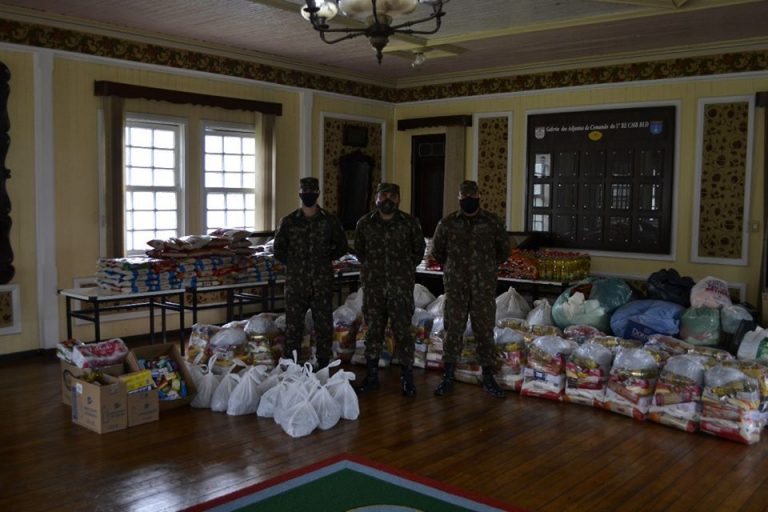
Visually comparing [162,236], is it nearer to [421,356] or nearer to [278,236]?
[278,236]

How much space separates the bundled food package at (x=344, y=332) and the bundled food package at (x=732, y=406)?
3001 mm

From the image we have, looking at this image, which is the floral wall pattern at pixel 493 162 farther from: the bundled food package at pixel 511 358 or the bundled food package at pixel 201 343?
the bundled food package at pixel 201 343

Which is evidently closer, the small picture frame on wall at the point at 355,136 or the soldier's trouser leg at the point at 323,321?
the soldier's trouser leg at the point at 323,321

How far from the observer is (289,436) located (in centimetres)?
459

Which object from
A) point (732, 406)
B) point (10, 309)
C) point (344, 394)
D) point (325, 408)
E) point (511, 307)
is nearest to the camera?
point (732, 406)

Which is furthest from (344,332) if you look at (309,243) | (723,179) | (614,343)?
(723,179)

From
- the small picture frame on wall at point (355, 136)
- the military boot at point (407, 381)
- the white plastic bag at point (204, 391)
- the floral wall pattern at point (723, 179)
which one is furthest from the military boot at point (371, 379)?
the small picture frame on wall at point (355, 136)

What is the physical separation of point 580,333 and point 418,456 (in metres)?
2.29

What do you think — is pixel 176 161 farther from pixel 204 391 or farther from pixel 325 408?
pixel 325 408

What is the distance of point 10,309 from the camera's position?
6.63 m

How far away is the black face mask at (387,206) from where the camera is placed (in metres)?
5.49

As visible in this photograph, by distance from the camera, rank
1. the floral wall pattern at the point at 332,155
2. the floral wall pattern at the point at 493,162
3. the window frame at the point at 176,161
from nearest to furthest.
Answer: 1. the window frame at the point at 176,161
2. the floral wall pattern at the point at 493,162
3. the floral wall pattern at the point at 332,155

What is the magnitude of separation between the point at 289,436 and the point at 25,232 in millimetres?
3680

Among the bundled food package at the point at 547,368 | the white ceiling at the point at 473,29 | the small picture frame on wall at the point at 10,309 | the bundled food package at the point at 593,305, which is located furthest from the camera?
the small picture frame on wall at the point at 10,309
